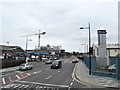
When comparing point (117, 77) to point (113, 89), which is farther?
point (117, 77)

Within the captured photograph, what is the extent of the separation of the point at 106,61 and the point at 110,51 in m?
41.4

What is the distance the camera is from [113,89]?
19.4 metres

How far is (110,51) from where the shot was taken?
247 ft

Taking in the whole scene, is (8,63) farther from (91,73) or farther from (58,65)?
(91,73)

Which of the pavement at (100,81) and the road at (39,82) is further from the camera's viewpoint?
the pavement at (100,81)

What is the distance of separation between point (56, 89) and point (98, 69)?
14.1 metres

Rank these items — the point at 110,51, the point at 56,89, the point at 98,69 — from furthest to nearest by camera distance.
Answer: the point at 110,51 < the point at 98,69 < the point at 56,89

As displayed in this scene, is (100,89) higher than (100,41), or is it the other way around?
(100,41)

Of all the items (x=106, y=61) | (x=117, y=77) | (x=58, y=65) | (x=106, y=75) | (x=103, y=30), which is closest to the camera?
(x=117, y=77)

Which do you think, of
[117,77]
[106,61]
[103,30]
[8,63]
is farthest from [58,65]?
[117,77]

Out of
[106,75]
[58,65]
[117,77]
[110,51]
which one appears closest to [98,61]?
[106,75]

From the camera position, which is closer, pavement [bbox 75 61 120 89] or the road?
the road

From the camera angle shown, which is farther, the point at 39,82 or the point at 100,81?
the point at 100,81

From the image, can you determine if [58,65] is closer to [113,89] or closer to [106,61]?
[106,61]
